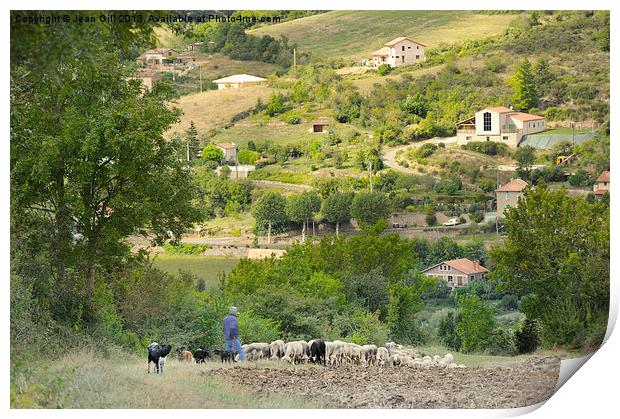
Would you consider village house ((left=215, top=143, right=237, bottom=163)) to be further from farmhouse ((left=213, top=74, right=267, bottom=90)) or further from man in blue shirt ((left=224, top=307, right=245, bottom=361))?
man in blue shirt ((left=224, top=307, right=245, bottom=361))

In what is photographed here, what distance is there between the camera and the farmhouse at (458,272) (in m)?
14.9

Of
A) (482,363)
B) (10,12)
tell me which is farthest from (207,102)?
(482,363)

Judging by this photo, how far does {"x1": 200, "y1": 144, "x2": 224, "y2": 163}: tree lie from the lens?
14.8m

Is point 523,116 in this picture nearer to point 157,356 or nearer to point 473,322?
point 473,322

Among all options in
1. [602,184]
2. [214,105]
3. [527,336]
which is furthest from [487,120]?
[214,105]

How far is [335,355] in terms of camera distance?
14.2 meters

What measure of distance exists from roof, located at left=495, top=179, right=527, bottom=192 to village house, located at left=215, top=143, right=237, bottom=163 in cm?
319

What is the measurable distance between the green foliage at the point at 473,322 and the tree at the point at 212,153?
3354 mm

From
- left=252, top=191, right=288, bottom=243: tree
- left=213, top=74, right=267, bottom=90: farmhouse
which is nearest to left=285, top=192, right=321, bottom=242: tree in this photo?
left=252, top=191, right=288, bottom=243: tree

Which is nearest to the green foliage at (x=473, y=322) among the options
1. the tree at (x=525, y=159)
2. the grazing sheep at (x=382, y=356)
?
the grazing sheep at (x=382, y=356)

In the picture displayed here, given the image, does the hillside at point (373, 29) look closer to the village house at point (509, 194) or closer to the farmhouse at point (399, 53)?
the farmhouse at point (399, 53)

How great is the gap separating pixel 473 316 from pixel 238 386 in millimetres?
3256
